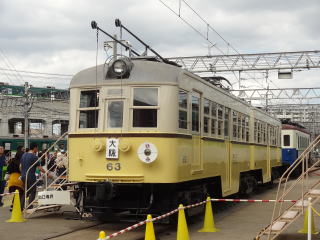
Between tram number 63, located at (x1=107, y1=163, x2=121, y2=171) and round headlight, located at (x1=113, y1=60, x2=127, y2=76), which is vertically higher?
round headlight, located at (x1=113, y1=60, x2=127, y2=76)

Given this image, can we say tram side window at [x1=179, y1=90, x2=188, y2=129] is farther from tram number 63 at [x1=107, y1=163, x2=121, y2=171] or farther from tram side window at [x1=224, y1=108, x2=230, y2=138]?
tram side window at [x1=224, y1=108, x2=230, y2=138]

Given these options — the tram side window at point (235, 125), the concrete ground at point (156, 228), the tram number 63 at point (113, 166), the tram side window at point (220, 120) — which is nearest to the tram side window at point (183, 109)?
the tram number 63 at point (113, 166)

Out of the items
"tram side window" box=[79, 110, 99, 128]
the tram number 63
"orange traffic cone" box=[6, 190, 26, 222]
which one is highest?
"tram side window" box=[79, 110, 99, 128]

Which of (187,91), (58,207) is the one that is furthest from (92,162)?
(58,207)

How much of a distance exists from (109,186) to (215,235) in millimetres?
2341

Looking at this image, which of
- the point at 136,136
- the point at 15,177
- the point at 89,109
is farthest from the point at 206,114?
the point at 15,177

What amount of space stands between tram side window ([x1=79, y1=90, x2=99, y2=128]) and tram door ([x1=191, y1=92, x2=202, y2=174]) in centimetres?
200

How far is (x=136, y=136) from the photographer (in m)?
9.55

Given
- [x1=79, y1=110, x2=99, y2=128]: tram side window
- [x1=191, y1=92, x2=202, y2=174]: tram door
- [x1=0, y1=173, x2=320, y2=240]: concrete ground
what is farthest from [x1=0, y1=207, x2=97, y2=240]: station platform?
[x1=191, y1=92, x2=202, y2=174]: tram door

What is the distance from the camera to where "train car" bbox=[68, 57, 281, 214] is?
9469 millimetres

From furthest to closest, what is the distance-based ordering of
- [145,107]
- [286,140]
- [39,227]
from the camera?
[286,140] < [39,227] < [145,107]

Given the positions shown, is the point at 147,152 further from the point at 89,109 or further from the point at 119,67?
the point at 119,67

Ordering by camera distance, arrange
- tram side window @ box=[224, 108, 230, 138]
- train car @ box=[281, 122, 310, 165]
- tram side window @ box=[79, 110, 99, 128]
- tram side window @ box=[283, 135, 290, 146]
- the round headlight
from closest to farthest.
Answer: the round headlight → tram side window @ box=[79, 110, 99, 128] → tram side window @ box=[224, 108, 230, 138] → train car @ box=[281, 122, 310, 165] → tram side window @ box=[283, 135, 290, 146]

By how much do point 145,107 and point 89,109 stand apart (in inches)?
48.3
